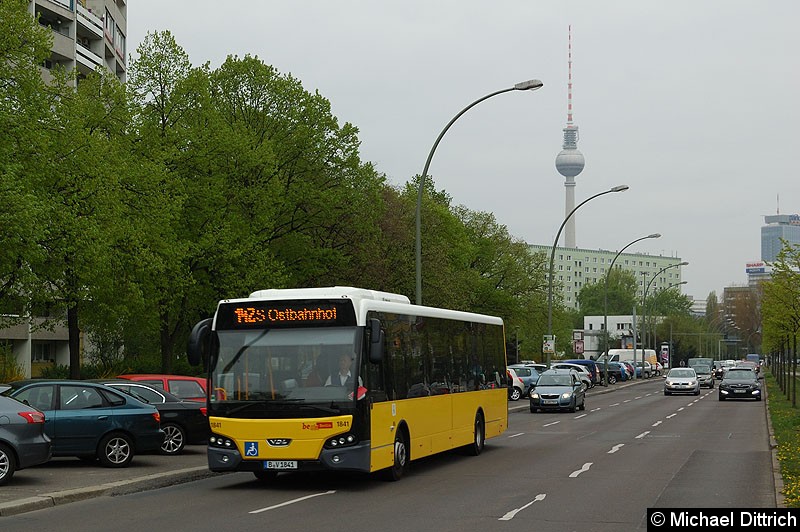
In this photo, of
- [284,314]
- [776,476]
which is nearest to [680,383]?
[776,476]

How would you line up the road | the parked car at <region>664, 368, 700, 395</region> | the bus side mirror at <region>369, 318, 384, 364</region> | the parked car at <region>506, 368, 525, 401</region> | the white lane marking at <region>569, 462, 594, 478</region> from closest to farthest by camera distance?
the road, the bus side mirror at <region>369, 318, 384, 364</region>, the white lane marking at <region>569, 462, 594, 478</region>, the parked car at <region>506, 368, 525, 401</region>, the parked car at <region>664, 368, 700, 395</region>

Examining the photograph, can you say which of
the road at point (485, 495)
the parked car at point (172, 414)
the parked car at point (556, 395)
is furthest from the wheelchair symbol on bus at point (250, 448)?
the parked car at point (556, 395)

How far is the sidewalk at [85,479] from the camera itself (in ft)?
46.6

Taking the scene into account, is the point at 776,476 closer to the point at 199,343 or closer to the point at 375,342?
the point at 375,342

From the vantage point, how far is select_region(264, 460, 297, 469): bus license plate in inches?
615

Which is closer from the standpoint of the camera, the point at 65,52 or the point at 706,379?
the point at 65,52

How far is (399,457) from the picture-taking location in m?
17.3

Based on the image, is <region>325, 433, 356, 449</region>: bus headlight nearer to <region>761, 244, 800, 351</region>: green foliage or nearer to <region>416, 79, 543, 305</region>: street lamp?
<region>416, 79, 543, 305</region>: street lamp

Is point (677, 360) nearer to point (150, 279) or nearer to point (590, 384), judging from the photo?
point (590, 384)

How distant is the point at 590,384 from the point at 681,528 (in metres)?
60.8

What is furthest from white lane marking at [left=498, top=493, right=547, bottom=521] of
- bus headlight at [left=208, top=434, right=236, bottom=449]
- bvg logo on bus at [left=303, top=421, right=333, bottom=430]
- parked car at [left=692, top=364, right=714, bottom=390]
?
parked car at [left=692, top=364, right=714, bottom=390]

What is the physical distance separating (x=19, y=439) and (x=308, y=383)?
4093mm

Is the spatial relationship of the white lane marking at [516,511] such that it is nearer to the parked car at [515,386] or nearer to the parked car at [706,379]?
the parked car at [515,386]

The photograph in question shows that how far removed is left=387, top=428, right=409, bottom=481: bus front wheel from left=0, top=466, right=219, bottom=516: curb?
321 cm
